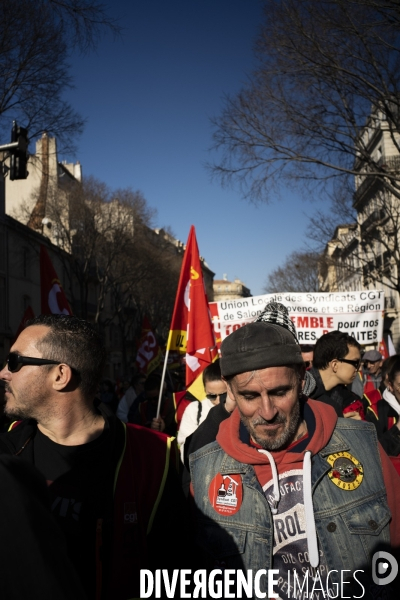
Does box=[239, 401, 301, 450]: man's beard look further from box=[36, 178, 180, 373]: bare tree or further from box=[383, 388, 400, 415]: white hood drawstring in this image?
box=[36, 178, 180, 373]: bare tree

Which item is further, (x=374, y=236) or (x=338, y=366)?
(x=374, y=236)

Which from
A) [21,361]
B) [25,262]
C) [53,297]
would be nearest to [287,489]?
[21,361]

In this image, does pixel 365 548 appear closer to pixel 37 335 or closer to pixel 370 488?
pixel 370 488

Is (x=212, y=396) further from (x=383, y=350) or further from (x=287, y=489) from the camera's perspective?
(x=383, y=350)

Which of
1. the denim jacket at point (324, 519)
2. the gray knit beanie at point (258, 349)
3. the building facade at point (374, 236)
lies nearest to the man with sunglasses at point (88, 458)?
the denim jacket at point (324, 519)

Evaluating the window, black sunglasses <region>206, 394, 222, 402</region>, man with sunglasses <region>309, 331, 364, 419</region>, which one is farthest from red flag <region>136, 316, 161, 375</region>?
the window

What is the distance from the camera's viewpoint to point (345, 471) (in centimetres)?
208

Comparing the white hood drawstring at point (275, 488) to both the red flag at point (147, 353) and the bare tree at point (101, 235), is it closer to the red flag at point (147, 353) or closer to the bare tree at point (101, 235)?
the red flag at point (147, 353)

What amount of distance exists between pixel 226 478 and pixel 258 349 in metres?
0.47

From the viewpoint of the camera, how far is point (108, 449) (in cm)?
223

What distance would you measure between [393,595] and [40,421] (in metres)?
1.40

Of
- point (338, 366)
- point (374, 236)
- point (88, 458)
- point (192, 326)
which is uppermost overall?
point (374, 236)

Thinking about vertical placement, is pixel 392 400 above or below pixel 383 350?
below

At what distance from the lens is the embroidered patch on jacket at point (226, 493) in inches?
81.7
